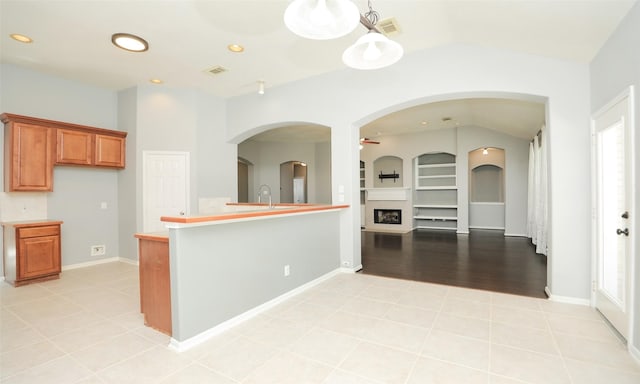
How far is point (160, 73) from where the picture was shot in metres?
4.79

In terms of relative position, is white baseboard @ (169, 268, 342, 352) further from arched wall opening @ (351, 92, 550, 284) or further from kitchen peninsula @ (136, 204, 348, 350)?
arched wall opening @ (351, 92, 550, 284)

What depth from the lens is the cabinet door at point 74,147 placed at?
461 centimetres

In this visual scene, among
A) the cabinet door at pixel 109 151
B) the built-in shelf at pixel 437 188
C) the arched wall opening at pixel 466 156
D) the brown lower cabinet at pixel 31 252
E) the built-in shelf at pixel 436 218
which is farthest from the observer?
the built-in shelf at pixel 436 218

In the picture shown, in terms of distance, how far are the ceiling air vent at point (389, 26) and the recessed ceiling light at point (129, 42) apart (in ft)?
9.77

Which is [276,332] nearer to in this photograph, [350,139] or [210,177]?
[350,139]

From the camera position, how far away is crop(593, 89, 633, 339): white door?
2363 mm

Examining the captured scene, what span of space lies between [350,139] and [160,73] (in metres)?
Answer: 3.30

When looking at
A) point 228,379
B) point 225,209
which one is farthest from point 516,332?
point 225,209

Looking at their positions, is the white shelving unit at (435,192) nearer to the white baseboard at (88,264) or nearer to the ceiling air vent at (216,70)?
the ceiling air vent at (216,70)

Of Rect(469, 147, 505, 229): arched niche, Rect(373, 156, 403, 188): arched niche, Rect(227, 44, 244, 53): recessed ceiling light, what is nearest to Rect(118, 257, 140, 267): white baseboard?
Rect(227, 44, 244, 53): recessed ceiling light

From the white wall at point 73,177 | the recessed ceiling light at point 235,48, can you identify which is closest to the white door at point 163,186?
the white wall at point 73,177

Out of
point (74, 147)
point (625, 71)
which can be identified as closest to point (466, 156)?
point (625, 71)

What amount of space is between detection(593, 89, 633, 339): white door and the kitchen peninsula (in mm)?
3053

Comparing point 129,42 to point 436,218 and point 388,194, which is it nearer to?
point 388,194
